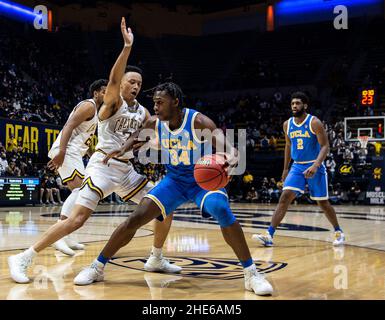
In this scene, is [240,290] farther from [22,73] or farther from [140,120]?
[22,73]

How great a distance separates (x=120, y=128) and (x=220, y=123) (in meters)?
19.6

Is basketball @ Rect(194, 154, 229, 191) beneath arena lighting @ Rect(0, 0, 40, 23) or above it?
beneath

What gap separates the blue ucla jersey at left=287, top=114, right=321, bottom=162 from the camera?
22.0 feet

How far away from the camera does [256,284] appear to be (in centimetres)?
361

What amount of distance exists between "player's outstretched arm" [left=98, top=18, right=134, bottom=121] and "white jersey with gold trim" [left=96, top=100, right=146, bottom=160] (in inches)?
3.5

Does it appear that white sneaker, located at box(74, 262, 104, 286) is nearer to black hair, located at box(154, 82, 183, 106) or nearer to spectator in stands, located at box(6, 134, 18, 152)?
black hair, located at box(154, 82, 183, 106)

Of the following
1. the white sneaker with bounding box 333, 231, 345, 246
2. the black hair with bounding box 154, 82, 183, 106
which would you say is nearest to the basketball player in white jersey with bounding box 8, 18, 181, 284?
the black hair with bounding box 154, 82, 183, 106

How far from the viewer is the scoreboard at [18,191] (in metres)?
14.2

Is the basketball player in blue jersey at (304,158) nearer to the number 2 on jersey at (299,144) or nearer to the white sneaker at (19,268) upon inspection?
the number 2 on jersey at (299,144)

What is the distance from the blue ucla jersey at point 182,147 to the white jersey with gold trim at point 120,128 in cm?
59

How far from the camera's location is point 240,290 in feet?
12.4

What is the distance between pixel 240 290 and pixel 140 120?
178cm

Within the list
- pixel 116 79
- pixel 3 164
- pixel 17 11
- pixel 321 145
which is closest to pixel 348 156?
pixel 3 164

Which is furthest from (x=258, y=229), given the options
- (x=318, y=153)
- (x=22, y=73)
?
(x=22, y=73)
